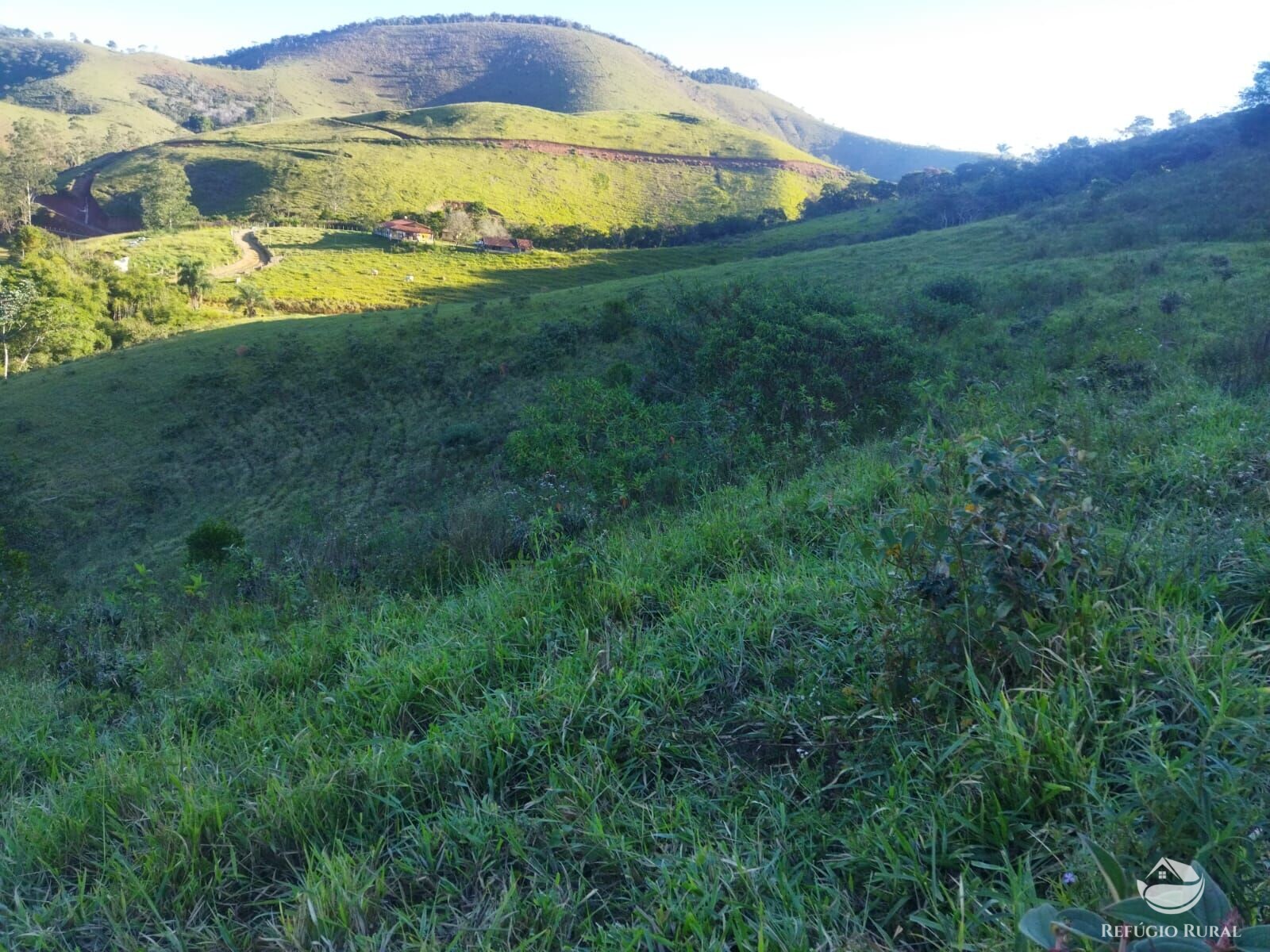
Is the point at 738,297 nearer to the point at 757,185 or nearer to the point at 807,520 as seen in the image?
the point at 807,520

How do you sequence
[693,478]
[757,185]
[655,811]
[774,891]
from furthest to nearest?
[757,185] → [693,478] → [655,811] → [774,891]

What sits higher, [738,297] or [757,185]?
[757,185]

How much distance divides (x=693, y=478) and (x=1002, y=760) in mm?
5261

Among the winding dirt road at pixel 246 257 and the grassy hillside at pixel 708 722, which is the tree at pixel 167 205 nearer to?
the winding dirt road at pixel 246 257

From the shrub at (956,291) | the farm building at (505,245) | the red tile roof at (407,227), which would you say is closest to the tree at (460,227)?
the farm building at (505,245)

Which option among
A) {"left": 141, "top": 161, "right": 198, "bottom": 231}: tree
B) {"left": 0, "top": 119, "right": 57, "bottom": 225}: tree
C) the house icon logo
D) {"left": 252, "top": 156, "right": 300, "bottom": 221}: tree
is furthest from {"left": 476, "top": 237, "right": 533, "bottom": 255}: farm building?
the house icon logo

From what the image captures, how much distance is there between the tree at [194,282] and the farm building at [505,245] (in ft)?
67.5

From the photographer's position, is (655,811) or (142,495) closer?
(655,811)

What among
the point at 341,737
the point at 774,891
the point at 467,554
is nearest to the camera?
the point at 774,891

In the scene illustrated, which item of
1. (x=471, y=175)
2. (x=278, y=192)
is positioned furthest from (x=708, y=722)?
(x=471, y=175)

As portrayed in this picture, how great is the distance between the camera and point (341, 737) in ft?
8.17

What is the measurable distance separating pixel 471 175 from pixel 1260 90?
64.6m

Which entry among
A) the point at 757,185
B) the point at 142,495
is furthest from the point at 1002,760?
the point at 757,185

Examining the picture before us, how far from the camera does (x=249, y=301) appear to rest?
3766 centimetres
